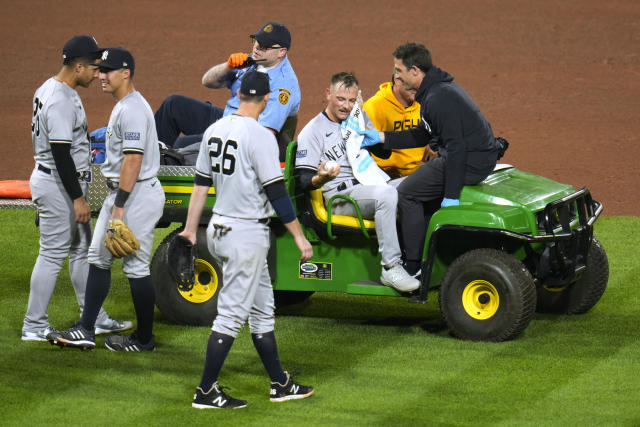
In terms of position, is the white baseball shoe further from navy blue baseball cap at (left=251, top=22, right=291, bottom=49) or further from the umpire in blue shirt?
navy blue baseball cap at (left=251, top=22, right=291, bottom=49)

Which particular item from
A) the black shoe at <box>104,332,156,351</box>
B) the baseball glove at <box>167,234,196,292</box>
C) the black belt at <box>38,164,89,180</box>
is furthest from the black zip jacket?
the black belt at <box>38,164,89,180</box>

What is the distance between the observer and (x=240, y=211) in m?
5.66

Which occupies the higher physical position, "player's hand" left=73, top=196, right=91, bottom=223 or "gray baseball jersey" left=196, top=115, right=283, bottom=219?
"gray baseball jersey" left=196, top=115, right=283, bottom=219

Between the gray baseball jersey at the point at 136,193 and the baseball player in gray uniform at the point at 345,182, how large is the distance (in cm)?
92

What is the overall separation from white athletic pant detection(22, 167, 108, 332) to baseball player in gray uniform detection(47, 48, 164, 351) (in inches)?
14.9

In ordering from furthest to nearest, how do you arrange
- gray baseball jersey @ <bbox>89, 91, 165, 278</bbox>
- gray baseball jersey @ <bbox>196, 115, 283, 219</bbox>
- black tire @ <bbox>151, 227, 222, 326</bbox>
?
black tire @ <bbox>151, 227, 222, 326</bbox> < gray baseball jersey @ <bbox>89, 91, 165, 278</bbox> < gray baseball jersey @ <bbox>196, 115, 283, 219</bbox>

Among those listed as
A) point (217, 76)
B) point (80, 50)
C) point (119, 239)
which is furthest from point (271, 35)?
point (119, 239)

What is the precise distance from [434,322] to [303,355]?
119cm

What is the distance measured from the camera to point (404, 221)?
706 cm

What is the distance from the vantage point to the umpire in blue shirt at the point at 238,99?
25.2 ft

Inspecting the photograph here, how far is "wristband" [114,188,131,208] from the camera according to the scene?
21.3 feet

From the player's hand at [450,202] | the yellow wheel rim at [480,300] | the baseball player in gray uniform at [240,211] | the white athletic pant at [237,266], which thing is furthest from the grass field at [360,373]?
the player's hand at [450,202]

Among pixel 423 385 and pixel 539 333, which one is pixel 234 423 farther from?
pixel 539 333

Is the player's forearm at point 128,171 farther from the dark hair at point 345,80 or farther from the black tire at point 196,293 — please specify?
the dark hair at point 345,80
